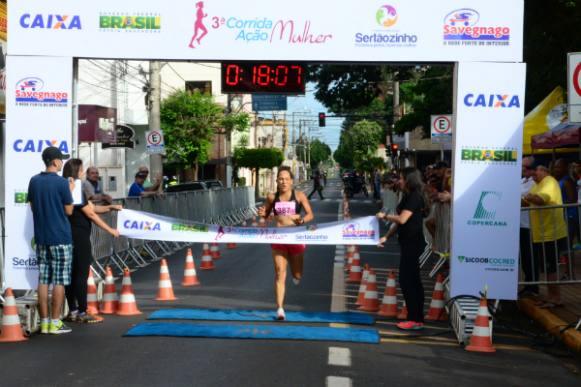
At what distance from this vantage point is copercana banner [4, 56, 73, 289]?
11.0 metres

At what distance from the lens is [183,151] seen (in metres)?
49.3

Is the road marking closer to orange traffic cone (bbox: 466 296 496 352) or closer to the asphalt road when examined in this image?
the asphalt road

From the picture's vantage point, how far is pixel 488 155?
10914mm

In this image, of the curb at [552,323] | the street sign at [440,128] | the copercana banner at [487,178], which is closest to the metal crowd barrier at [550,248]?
the curb at [552,323]

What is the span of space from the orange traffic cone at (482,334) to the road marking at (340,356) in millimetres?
1420

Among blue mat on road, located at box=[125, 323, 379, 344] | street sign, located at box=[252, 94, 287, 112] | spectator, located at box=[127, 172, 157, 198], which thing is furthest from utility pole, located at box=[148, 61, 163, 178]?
blue mat on road, located at box=[125, 323, 379, 344]

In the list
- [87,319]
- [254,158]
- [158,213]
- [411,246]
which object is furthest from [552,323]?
[254,158]

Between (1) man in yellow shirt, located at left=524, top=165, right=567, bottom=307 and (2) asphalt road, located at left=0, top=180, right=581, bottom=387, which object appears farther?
(1) man in yellow shirt, located at left=524, top=165, right=567, bottom=307

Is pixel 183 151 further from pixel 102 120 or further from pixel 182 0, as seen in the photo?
pixel 182 0

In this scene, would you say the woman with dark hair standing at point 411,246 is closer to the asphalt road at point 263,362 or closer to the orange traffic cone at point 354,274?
the asphalt road at point 263,362

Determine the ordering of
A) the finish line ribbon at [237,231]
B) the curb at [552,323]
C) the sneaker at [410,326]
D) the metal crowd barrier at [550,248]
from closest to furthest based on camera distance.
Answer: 1. the curb at [552,323]
2. the sneaker at [410,326]
3. the finish line ribbon at [237,231]
4. the metal crowd barrier at [550,248]

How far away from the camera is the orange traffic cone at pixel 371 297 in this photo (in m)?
11.5

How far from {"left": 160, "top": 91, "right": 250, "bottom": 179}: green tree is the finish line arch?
1487 inches

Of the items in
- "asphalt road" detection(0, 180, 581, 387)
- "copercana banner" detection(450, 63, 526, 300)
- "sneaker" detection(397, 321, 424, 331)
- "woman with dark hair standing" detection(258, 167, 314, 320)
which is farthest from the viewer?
"copercana banner" detection(450, 63, 526, 300)
